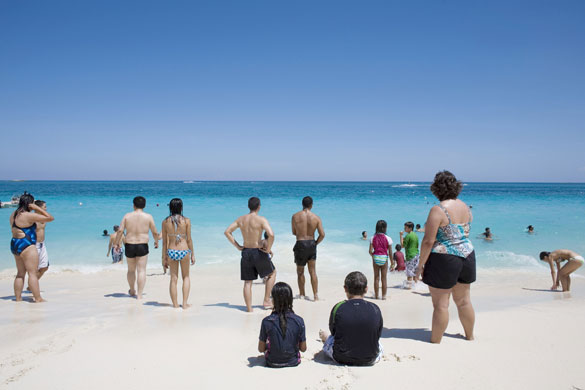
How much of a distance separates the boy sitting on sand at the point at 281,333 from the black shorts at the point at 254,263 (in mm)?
2196

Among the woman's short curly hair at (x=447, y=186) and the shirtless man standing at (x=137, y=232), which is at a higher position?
the woman's short curly hair at (x=447, y=186)

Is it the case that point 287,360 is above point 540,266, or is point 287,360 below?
above

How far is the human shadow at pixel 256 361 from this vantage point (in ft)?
10.9

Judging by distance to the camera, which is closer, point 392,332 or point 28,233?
point 392,332

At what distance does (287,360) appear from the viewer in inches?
126

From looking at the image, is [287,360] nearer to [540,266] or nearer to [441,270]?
[441,270]

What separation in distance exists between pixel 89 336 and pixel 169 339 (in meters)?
1.02

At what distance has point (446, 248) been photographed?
3480 millimetres

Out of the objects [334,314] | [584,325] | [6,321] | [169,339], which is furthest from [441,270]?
[6,321]

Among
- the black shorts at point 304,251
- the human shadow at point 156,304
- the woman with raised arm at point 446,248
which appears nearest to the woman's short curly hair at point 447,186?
the woman with raised arm at point 446,248

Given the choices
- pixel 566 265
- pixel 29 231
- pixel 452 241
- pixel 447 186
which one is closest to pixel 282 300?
pixel 452 241

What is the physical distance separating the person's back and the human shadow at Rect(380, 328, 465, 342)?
107cm

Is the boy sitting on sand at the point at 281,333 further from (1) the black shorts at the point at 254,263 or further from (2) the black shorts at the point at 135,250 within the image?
(2) the black shorts at the point at 135,250

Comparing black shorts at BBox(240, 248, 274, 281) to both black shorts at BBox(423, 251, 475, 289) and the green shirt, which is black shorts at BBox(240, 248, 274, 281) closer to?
black shorts at BBox(423, 251, 475, 289)
